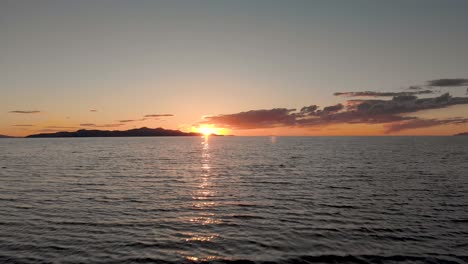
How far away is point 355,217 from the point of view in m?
30.4

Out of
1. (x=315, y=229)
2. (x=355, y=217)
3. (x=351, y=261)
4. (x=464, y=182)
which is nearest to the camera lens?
(x=351, y=261)

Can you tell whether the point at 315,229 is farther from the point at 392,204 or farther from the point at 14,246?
the point at 14,246

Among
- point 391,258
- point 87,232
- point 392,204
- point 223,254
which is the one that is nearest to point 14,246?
point 87,232

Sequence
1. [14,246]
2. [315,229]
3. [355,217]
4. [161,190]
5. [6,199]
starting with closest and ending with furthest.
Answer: [14,246]
[315,229]
[355,217]
[6,199]
[161,190]

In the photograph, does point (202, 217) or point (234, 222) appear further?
point (202, 217)

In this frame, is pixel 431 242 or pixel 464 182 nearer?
pixel 431 242

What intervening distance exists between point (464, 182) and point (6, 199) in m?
62.4

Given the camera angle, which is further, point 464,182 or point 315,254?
point 464,182

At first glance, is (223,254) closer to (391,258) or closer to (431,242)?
(391,258)

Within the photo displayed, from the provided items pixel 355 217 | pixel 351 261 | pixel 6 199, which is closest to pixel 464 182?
pixel 355 217

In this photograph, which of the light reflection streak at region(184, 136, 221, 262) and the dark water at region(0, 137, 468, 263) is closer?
the light reflection streak at region(184, 136, 221, 262)

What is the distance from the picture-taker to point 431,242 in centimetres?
2355

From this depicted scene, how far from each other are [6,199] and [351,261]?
124 feet

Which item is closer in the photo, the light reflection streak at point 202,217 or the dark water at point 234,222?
the light reflection streak at point 202,217
